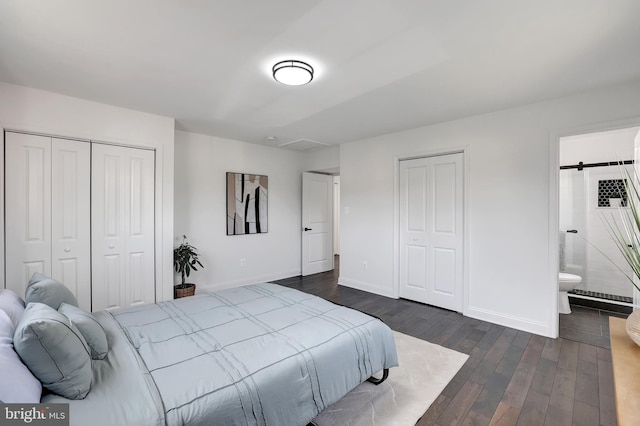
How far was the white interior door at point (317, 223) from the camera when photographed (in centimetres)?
561

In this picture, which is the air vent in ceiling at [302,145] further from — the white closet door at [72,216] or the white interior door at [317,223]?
the white closet door at [72,216]

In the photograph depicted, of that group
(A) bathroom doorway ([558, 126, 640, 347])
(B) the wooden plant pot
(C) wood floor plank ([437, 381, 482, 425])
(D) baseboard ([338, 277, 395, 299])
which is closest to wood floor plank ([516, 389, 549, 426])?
(C) wood floor plank ([437, 381, 482, 425])

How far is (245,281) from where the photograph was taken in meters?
4.84

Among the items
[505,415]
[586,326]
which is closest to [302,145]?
[505,415]

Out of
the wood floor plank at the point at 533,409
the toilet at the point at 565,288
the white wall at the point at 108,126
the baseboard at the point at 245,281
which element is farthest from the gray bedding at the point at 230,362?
the toilet at the point at 565,288

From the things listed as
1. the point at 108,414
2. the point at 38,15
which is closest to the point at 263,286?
the point at 108,414

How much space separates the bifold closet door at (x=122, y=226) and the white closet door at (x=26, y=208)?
37cm

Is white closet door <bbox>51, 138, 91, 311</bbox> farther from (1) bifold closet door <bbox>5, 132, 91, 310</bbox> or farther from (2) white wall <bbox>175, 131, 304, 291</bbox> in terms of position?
(2) white wall <bbox>175, 131, 304, 291</bbox>

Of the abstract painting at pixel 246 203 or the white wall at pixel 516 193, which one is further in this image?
the abstract painting at pixel 246 203

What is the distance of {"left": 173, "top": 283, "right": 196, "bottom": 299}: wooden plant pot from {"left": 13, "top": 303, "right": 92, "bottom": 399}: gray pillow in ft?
8.73

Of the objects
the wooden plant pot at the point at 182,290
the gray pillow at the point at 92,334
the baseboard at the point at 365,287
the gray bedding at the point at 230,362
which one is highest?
the gray pillow at the point at 92,334

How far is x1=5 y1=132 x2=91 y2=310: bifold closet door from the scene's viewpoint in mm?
2682

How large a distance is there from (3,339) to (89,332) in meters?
0.32

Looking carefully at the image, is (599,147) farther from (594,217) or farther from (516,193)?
(516,193)
